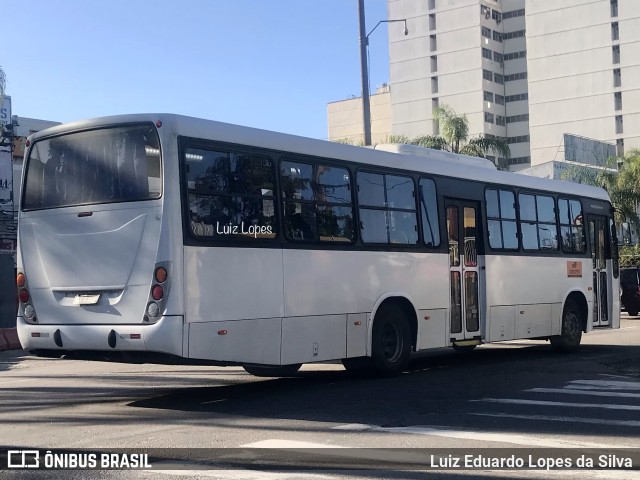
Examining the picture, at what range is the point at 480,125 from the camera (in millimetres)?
113188

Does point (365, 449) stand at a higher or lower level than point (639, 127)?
Answer: lower

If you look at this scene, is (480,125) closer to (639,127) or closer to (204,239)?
(639,127)

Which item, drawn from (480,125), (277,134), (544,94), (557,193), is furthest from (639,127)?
(277,134)

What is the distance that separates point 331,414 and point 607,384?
15.0ft

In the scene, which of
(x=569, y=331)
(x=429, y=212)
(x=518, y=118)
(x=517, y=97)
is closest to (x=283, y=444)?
(x=429, y=212)

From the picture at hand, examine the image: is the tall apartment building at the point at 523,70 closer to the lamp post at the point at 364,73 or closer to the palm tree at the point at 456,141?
the palm tree at the point at 456,141

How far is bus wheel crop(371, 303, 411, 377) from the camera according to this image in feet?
43.8

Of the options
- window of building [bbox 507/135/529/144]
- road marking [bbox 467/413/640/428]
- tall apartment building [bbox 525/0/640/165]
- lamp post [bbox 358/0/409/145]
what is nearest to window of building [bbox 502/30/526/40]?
tall apartment building [bbox 525/0/640/165]

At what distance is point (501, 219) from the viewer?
53.9 ft

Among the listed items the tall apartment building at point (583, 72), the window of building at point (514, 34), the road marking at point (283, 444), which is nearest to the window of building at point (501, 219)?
Answer: the road marking at point (283, 444)

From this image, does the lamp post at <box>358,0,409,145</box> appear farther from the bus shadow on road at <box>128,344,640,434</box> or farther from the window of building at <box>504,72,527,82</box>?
the window of building at <box>504,72,527,82</box>

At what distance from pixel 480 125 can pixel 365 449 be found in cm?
10787

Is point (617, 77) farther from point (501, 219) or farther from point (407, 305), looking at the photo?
point (407, 305)

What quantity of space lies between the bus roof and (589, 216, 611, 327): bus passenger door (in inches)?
48.1
